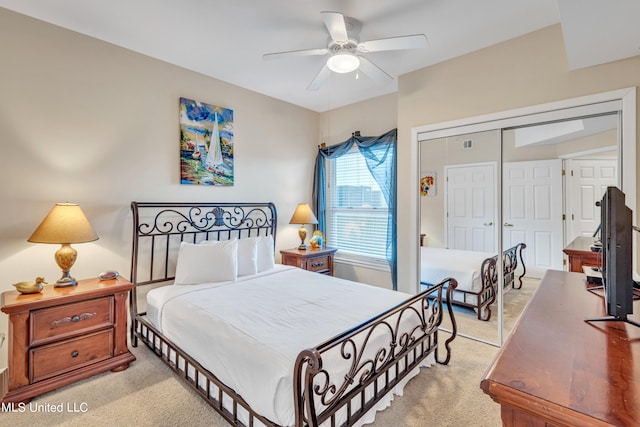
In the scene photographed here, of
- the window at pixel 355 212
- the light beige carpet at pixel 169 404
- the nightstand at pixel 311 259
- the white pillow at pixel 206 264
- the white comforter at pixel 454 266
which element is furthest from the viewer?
the window at pixel 355 212

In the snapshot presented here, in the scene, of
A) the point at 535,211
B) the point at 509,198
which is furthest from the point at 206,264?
the point at 535,211

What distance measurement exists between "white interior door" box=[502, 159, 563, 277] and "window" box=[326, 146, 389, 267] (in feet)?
5.14

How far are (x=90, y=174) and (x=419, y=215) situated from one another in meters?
3.32

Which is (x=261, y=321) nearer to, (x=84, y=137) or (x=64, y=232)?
(x=64, y=232)

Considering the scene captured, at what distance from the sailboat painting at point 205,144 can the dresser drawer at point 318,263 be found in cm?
143

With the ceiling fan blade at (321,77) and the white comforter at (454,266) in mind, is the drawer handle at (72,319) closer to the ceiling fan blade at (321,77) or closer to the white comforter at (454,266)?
the ceiling fan blade at (321,77)

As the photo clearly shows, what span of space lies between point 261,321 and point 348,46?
218 cm

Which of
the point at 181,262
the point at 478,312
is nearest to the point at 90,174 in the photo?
the point at 181,262

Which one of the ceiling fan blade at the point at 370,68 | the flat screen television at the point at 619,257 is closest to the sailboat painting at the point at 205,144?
the ceiling fan blade at the point at 370,68

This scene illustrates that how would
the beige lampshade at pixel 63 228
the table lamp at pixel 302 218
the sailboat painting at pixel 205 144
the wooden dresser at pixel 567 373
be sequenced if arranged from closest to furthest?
the wooden dresser at pixel 567 373
the beige lampshade at pixel 63 228
the sailboat painting at pixel 205 144
the table lamp at pixel 302 218

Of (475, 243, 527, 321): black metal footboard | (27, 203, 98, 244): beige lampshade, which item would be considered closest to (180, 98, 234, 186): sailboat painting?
(27, 203, 98, 244): beige lampshade

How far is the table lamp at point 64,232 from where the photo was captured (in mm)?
2229

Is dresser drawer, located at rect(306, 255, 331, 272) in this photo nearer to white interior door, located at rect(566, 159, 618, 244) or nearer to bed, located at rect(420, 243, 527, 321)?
bed, located at rect(420, 243, 527, 321)

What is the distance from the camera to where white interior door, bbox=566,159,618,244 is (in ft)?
7.86
